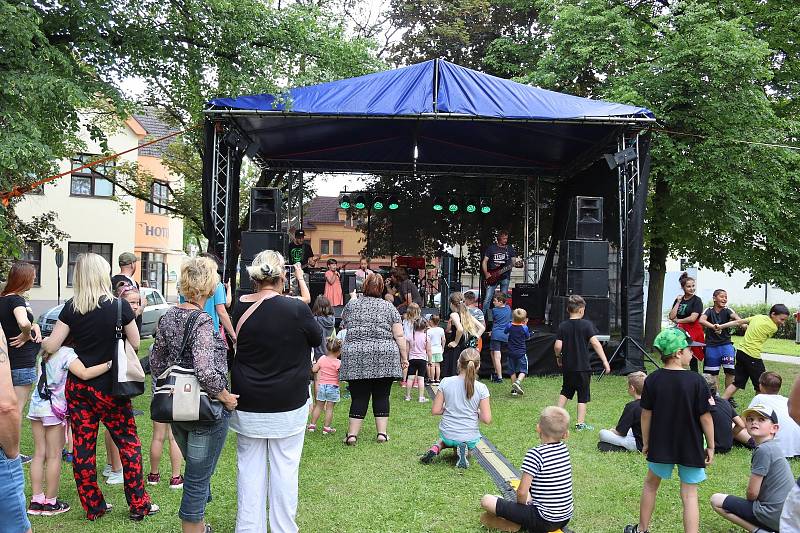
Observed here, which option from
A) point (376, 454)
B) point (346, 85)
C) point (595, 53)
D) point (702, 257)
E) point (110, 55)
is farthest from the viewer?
point (702, 257)

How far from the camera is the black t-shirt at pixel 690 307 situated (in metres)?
8.82

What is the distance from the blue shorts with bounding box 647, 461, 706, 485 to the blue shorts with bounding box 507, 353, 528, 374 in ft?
18.5

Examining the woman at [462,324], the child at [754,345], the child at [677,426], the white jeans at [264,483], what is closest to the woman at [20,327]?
the white jeans at [264,483]

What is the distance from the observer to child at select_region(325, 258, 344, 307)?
13164 millimetres

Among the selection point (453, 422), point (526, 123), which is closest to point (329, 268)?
point (526, 123)

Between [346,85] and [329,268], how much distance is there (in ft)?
13.1

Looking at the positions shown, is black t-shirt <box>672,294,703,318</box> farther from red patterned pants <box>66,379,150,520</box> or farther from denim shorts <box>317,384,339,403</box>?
red patterned pants <box>66,379,150,520</box>

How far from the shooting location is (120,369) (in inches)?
158

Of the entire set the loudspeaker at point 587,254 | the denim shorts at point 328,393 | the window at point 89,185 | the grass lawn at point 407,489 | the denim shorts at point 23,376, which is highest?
the window at point 89,185

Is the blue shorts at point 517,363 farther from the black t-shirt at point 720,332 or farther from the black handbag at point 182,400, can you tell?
the black handbag at point 182,400

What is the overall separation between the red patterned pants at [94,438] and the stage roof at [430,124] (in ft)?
22.2

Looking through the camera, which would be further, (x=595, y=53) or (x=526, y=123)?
(x=595, y=53)

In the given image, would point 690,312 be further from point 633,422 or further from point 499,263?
point 499,263

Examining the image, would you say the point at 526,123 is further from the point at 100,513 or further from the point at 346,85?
the point at 100,513
